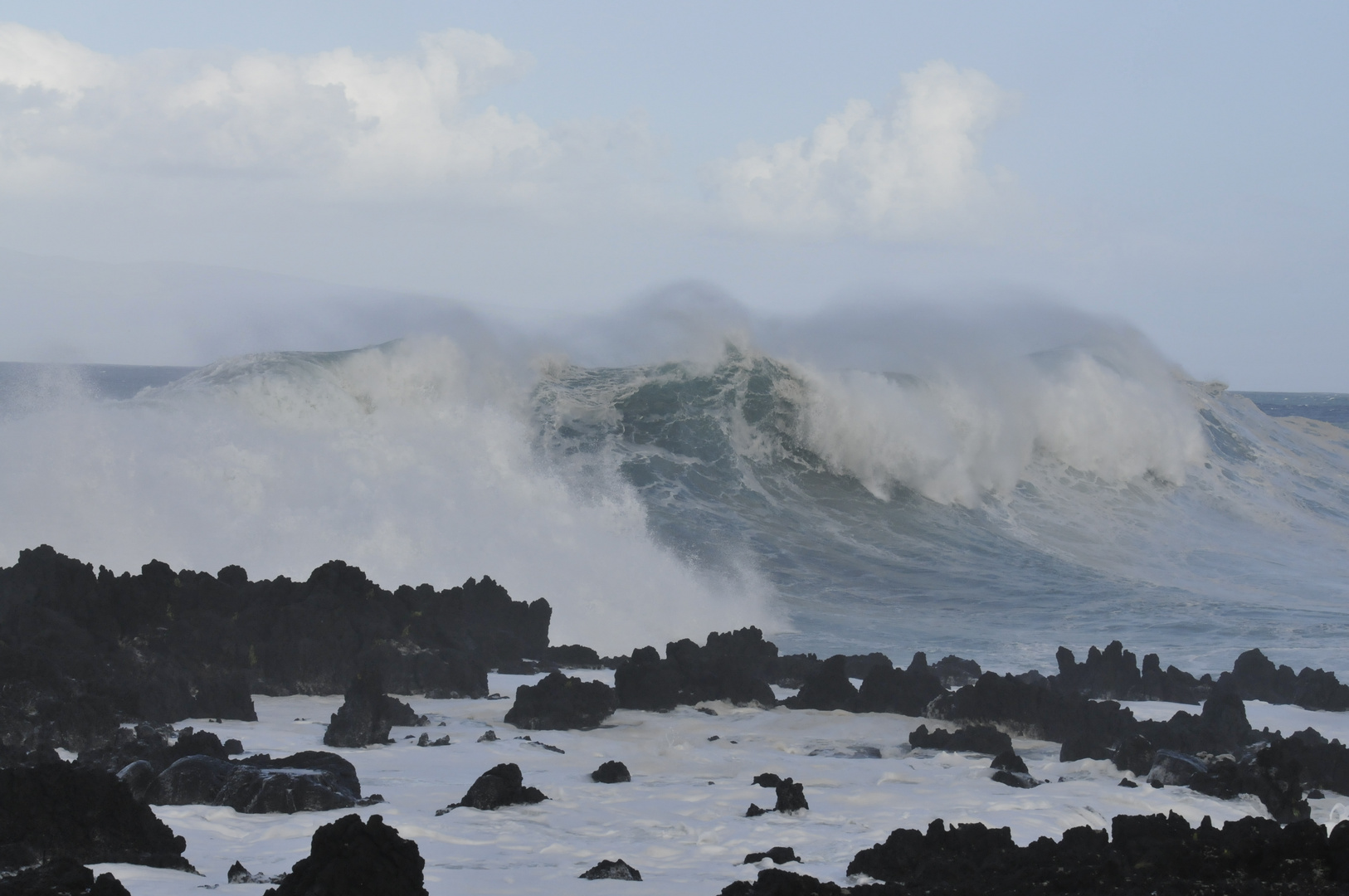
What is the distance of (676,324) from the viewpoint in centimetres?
3697

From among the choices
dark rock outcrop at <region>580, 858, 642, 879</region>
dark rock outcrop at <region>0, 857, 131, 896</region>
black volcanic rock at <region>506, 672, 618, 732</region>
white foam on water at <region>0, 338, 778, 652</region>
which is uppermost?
white foam on water at <region>0, 338, 778, 652</region>

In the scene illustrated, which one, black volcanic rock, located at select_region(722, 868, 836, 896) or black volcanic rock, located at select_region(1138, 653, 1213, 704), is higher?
black volcanic rock, located at select_region(1138, 653, 1213, 704)

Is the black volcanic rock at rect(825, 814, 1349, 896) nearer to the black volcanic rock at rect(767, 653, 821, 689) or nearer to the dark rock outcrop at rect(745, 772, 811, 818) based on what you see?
the dark rock outcrop at rect(745, 772, 811, 818)

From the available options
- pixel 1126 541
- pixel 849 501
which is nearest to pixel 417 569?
pixel 849 501

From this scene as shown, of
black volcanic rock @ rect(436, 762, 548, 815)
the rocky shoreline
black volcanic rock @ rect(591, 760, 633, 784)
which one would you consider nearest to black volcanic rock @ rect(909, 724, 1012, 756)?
the rocky shoreline

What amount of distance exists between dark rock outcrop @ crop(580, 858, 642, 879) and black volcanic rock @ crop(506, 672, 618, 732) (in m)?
5.37

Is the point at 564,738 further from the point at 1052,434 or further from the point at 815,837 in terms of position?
the point at 1052,434

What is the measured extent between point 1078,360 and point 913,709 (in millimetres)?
27598

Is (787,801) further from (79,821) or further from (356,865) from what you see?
(79,821)

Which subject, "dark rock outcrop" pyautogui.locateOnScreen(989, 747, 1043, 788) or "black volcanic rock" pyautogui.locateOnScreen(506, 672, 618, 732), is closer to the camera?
"dark rock outcrop" pyautogui.locateOnScreen(989, 747, 1043, 788)

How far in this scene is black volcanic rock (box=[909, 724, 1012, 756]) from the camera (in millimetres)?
11922

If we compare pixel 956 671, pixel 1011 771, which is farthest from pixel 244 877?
pixel 956 671

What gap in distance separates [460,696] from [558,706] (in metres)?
1.73

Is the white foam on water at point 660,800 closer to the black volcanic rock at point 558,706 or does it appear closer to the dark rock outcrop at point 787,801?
the dark rock outcrop at point 787,801
